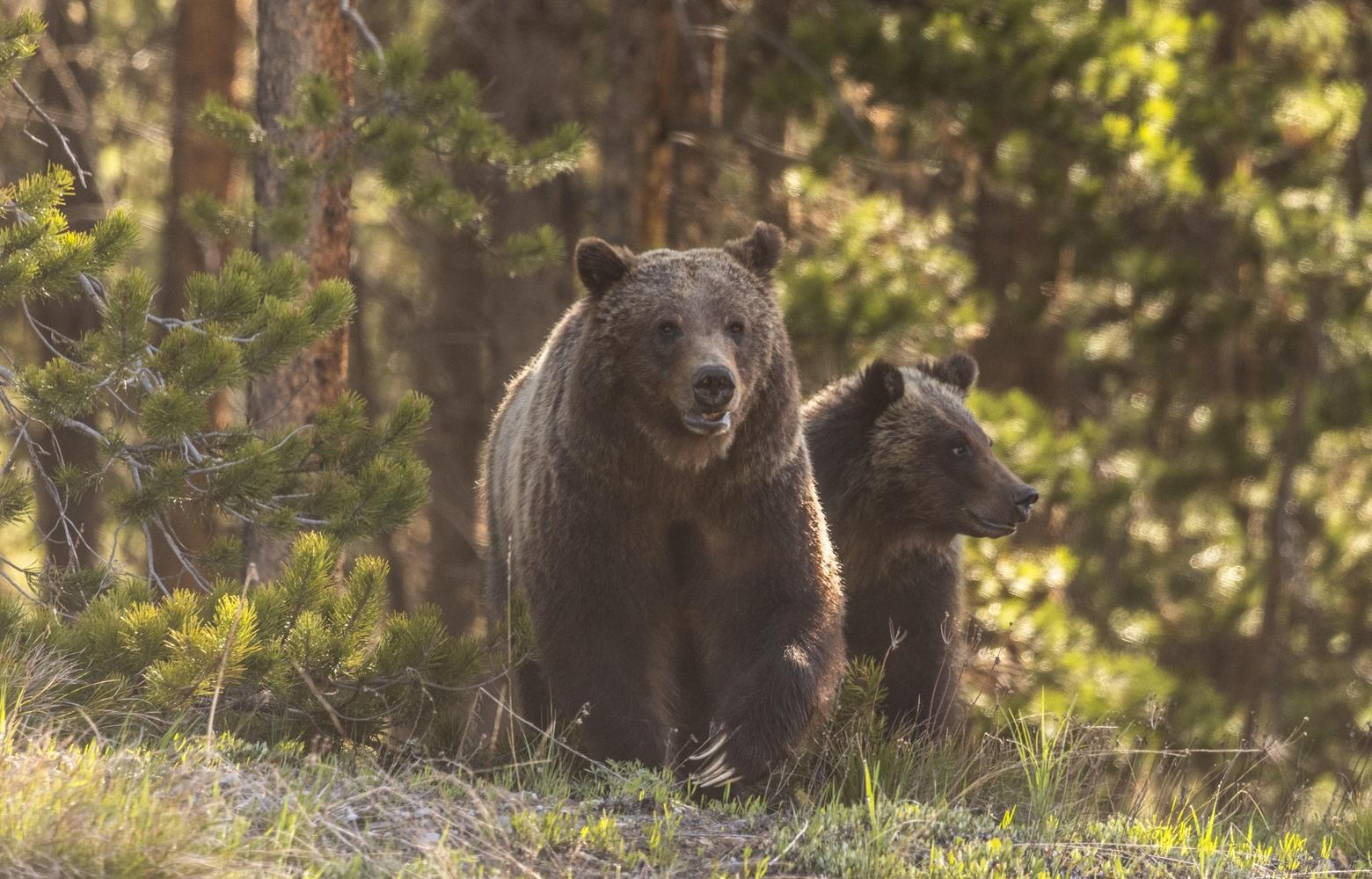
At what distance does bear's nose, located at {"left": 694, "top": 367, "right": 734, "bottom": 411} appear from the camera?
17.5 feet

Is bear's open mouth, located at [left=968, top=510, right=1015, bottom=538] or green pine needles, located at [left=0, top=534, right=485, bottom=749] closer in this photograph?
green pine needles, located at [left=0, top=534, right=485, bottom=749]

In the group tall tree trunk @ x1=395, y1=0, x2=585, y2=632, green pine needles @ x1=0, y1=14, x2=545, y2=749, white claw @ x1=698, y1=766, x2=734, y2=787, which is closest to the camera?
green pine needles @ x1=0, y1=14, x2=545, y2=749

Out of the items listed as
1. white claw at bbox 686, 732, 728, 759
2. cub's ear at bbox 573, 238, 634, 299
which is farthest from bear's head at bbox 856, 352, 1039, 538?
white claw at bbox 686, 732, 728, 759

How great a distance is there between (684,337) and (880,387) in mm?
1883

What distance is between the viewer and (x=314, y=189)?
760 cm

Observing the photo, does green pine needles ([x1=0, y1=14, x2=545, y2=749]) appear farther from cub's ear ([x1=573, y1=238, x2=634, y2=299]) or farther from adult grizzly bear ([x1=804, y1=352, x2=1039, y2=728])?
adult grizzly bear ([x1=804, y1=352, x2=1039, y2=728])

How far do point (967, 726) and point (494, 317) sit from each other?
7.40 meters

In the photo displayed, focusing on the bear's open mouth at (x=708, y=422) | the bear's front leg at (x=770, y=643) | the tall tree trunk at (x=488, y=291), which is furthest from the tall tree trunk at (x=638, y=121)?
the bear's open mouth at (x=708, y=422)

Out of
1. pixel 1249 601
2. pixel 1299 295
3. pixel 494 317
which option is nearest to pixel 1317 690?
pixel 1249 601

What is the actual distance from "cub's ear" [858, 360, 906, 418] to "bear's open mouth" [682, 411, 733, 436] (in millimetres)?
1981

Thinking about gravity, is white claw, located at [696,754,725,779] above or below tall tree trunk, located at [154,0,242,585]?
below

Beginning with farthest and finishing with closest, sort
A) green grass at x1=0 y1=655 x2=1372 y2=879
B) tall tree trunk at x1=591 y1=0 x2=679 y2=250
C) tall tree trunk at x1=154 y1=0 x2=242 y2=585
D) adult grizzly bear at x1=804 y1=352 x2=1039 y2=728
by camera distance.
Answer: tall tree trunk at x1=154 y1=0 x2=242 y2=585
tall tree trunk at x1=591 y1=0 x2=679 y2=250
adult grizzly bear at x1=804 y1=352 x2=1039 y2=728
green grass at x1=0 y1=655 x2=1372 y2=879

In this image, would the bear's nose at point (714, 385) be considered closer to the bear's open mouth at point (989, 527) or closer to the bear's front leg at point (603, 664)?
the bear's front leg at point (603, 664)

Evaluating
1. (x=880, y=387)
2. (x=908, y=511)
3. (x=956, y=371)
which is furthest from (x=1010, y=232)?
(x=908, y=511)
